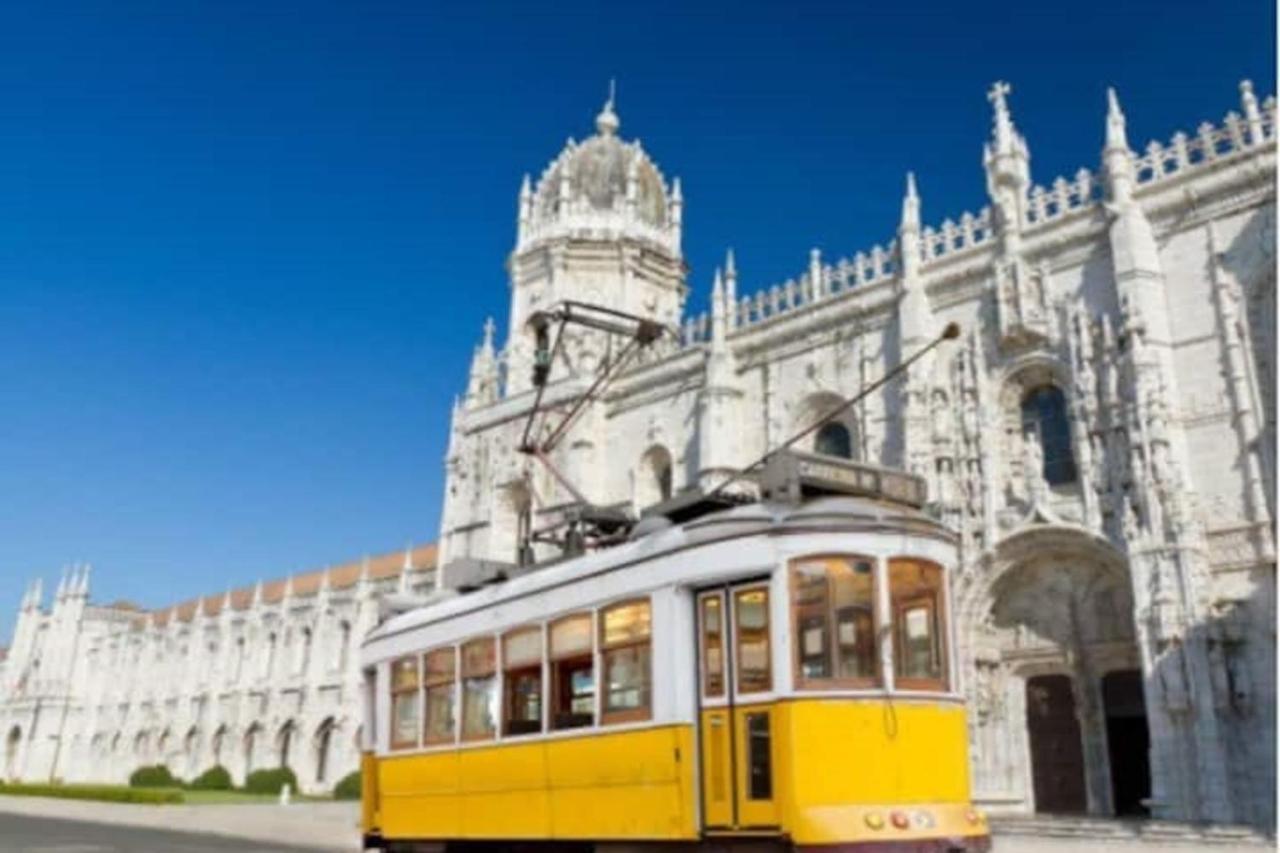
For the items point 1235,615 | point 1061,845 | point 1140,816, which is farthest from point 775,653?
point 1140,816

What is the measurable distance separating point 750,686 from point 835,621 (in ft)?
2.79

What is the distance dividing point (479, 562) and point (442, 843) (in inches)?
126

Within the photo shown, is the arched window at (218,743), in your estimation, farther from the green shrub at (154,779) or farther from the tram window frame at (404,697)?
the tram window frame at (404,697)

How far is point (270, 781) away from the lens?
45.5 m

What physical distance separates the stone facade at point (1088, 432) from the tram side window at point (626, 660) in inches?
457

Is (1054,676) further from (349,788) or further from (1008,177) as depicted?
(349,788)

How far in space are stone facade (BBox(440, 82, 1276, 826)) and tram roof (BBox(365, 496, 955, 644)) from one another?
11087mm

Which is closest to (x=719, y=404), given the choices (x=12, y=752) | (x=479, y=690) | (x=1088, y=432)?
(x=1088, y=432)

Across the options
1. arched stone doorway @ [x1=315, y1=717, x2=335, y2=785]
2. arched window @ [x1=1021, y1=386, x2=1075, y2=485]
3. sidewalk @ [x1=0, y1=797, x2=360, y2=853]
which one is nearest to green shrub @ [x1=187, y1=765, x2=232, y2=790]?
arched stone doorway @ [x1=315, y1=717, x2=335, y2=785]

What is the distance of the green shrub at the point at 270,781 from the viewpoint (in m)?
45.2

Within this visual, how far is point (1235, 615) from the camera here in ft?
67.9

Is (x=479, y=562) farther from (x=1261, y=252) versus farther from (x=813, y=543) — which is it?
(x=1261, y=252)

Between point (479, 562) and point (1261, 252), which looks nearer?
point (479, 562)

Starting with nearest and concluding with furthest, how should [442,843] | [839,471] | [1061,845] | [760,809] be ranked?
[760,809], [839,471], [442,843], [1061,845]
